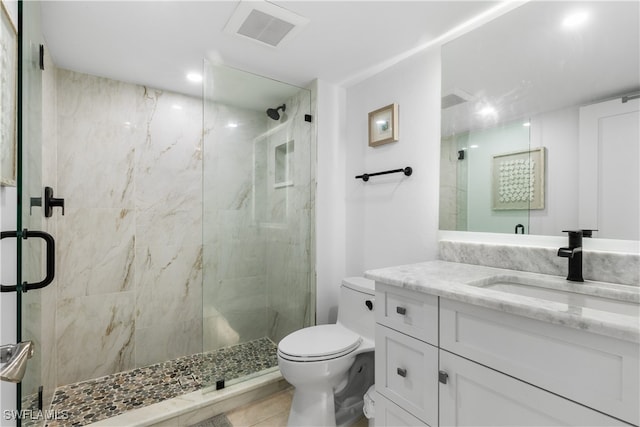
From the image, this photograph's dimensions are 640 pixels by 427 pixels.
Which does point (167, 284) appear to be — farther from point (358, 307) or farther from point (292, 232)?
point (358, 307)

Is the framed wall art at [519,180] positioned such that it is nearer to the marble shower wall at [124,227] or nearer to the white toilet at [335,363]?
the white toilet at [335,363]

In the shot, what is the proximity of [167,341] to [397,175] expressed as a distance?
85.0 inches

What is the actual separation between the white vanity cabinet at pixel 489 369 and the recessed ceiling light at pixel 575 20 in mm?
1228

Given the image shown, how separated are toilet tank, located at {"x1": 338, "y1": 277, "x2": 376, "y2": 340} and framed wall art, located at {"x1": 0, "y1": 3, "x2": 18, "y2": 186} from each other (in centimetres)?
160

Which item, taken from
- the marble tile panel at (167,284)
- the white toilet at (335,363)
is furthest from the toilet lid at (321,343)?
the marble tile panel at (167,284)

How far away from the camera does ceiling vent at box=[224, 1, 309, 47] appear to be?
148 centimetres

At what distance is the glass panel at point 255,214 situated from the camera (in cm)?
200

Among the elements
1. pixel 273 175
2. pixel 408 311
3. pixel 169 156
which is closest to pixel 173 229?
pixel 169 156

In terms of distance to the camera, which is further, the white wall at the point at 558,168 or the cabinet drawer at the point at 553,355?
the white wall at the point at 558,168

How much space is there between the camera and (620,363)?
699 millimetres

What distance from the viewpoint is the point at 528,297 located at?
36.2 inches

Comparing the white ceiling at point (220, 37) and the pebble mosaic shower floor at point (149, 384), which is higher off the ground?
the white ceiling at point (220, 37)

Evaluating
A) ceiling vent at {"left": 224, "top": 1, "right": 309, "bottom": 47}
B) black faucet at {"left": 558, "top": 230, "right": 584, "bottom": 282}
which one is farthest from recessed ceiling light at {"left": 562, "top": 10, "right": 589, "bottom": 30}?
ceiling vent at {"left": 224, "top": 1, "right": 309, "bottom": 47}

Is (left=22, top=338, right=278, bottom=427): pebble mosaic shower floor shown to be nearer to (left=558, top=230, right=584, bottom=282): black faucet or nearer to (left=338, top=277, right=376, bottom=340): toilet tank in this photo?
(left=338, top=277, right=376, bottom=340): toilet tank
